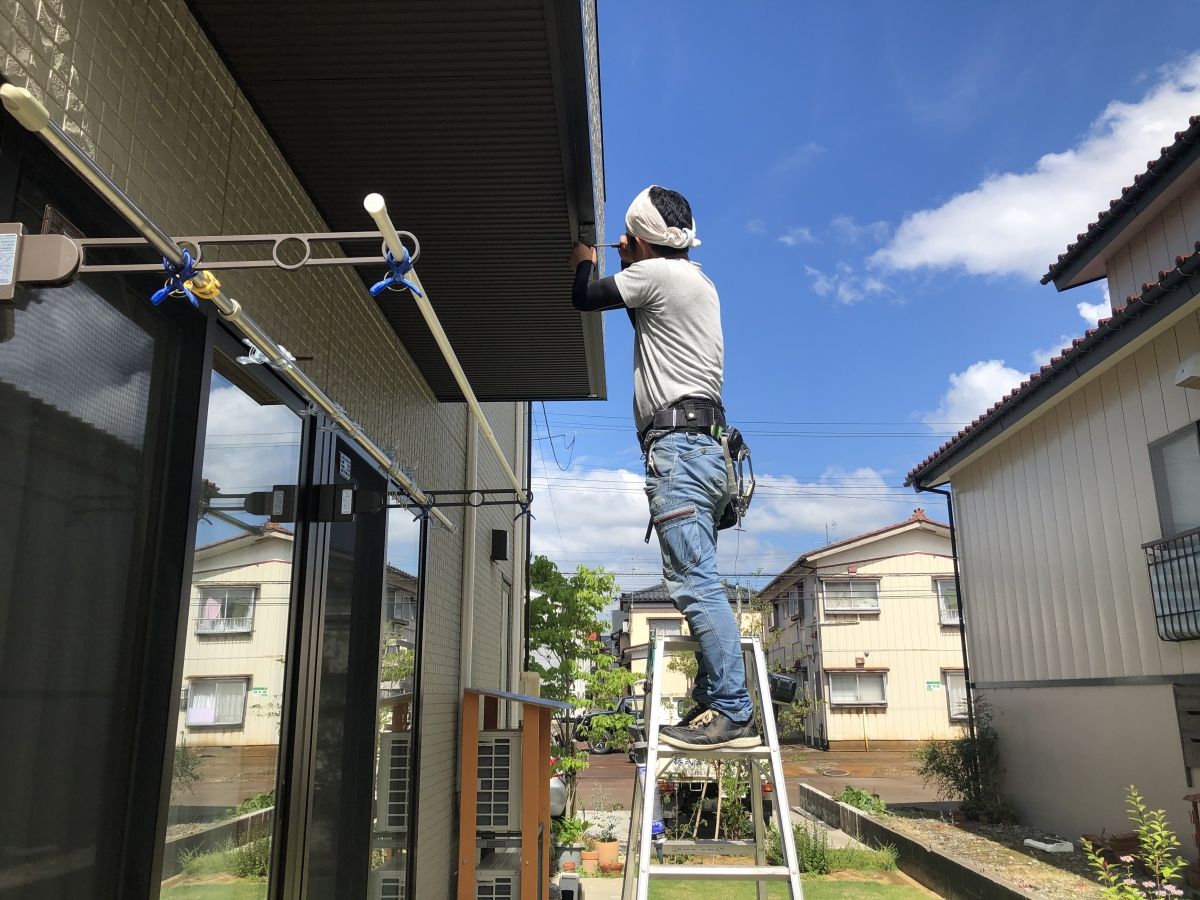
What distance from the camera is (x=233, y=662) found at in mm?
2830

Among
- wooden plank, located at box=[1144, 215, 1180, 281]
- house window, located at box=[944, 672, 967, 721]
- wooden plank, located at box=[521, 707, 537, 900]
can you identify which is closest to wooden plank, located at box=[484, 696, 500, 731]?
wooden plank, located at box=[521, 707, 537, 900]

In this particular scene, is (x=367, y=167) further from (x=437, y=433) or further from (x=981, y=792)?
(x=981, y=792)

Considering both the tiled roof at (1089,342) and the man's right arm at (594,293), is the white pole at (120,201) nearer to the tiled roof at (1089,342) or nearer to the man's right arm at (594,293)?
the man's right arm at (594,293)

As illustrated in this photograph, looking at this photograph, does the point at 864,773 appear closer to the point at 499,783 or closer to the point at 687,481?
the point at 499,783

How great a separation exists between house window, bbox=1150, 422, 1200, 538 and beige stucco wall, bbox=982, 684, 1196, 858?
1.47 m

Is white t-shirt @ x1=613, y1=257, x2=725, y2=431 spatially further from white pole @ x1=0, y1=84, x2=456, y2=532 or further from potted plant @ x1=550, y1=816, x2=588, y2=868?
potted plant @ x1=550, y1=816, x2=588, y2=868

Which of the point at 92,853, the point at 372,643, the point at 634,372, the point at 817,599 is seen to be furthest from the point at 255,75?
the point at 817,599

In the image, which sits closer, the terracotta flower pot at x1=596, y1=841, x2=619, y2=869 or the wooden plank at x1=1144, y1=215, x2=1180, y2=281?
the terracotta flower pot at x1=596, y1=841, x2=619, y2=869

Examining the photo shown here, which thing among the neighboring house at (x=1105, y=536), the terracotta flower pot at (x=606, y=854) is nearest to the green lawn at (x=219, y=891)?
the terracotta flower pot at (x=606, y=854)

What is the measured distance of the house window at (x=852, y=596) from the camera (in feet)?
93.0

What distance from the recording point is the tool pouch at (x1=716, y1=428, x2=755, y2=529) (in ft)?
8.77

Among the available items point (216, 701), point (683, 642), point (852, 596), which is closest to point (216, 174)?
point (216, 701)

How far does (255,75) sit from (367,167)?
1.92ft

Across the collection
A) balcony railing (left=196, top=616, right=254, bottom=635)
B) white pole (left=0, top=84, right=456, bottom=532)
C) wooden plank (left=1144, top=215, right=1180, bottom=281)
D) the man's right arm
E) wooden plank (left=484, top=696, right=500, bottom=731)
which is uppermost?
wooden plank (left=1144, top=215, right=1180, bottom=281)
